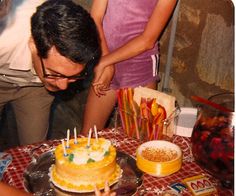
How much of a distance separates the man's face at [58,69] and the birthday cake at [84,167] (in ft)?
1.43

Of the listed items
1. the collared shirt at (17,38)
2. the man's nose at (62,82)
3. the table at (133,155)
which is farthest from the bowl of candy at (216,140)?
the collared shirt at (17,38)

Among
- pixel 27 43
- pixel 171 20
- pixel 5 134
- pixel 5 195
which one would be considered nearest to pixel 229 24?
pixel 171 20

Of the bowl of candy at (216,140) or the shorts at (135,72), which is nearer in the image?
the bowl of candy at (216,140)

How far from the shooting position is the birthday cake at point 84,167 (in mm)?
1957

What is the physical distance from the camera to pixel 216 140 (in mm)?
1623

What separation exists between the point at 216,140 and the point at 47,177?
87cm

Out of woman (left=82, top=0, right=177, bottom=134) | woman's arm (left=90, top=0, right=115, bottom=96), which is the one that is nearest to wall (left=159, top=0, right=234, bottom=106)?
woman (left=82, top=0, right=177, bottom=134)

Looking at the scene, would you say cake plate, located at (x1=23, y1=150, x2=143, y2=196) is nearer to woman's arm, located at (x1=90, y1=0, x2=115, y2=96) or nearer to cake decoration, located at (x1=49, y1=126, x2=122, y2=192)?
cake decoration, located at (x1=49, y1=126, x2=122, y2=192)

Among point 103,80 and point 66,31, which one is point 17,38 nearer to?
point 66,31

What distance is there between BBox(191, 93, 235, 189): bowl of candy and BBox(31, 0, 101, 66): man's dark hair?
0.84 metres

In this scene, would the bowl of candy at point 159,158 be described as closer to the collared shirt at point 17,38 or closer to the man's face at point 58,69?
the man's face at point 58,69

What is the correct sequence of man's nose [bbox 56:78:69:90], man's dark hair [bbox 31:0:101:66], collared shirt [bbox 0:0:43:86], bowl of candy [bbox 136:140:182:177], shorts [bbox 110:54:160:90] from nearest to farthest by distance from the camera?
bowl of candy [bbox 136:140:182:177] < man's dark hair [bbox 31:0:101:66] < man's nose [bbox 56:78:69:90] < collared shirt [bbox 0:0:43:86] < shorts [bbox 110:54:160:90]

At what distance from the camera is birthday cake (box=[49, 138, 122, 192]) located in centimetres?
196

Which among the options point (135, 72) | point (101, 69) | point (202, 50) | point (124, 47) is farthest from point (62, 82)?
point (202, 50)
